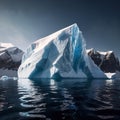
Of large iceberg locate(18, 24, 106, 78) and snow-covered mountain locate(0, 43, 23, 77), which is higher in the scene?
snow-covered mountain locate(0, 43, 23, 77)

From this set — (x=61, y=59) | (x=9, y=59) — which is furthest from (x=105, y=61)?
(x=61, y=59)

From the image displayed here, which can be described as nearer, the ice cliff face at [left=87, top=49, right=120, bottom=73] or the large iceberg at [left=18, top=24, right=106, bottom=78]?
the large iceberg at [left=18, top=24, right=106, bottom=78]

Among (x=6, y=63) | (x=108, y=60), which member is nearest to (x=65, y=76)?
(x=6, y=63)

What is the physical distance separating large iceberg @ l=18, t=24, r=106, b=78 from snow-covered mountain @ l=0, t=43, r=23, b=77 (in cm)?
8136

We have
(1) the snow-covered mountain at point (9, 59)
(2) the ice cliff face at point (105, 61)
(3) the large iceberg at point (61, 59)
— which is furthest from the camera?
(2) the ice cliff face at point (105, 61)

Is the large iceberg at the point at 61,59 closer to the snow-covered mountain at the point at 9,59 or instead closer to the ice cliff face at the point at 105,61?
the snow-covered mountain at the point at 9,59

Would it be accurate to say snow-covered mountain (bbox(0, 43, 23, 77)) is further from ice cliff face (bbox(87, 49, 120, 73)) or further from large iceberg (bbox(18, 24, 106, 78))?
large iceberg (bbox(18, 24, 106, 78))

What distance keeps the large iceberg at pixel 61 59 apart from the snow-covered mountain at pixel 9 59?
81357 mm

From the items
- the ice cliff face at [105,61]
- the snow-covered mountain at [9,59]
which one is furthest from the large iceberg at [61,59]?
the ice cliff face at [105,61]

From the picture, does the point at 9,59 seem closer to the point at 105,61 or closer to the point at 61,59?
the point at 105,61

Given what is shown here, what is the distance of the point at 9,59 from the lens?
446ft

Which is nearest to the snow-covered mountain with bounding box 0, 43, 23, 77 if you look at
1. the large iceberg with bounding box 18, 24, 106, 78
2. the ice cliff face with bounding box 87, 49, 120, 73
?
the ice cliff face with bounding box 87, 49, 120, 73

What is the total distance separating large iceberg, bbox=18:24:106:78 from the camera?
45969 millimetres

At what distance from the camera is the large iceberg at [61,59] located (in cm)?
4597
